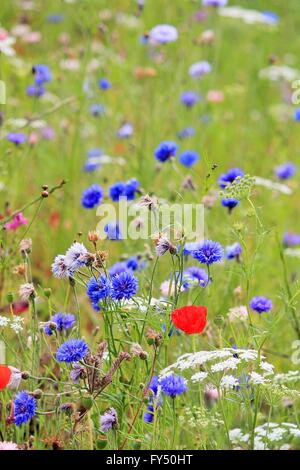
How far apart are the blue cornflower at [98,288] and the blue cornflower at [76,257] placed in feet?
0.15

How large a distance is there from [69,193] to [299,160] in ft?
4.38

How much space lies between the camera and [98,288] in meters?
1.58

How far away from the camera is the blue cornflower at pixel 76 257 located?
5.07ft

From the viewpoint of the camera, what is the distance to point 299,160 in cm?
392

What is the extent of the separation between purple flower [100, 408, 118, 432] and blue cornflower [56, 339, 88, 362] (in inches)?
4.9

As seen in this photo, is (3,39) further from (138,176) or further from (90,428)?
(90,428)

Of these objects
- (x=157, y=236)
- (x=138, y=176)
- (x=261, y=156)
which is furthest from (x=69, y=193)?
(x=157, y=236)

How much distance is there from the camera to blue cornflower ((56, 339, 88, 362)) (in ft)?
4.95

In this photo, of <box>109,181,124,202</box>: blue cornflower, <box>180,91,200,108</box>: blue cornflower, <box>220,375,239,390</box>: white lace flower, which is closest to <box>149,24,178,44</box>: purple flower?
<box>180,91,200,108</box>: blue cornflower

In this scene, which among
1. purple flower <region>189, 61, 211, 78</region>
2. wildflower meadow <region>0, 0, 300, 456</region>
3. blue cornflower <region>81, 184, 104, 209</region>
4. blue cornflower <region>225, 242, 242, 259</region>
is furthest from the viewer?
purple flower <region>189, 61, 211, 78</region>

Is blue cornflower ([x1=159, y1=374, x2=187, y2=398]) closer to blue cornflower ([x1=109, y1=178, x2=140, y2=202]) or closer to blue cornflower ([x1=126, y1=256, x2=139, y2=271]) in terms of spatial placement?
blue cornflower ([x1=126, y1=256, x2=139, y2=271])

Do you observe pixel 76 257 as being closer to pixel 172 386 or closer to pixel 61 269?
pixel 61 269

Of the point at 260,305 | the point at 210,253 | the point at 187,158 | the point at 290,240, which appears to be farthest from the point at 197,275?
the point at 290,240

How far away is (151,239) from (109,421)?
24.5 inches
